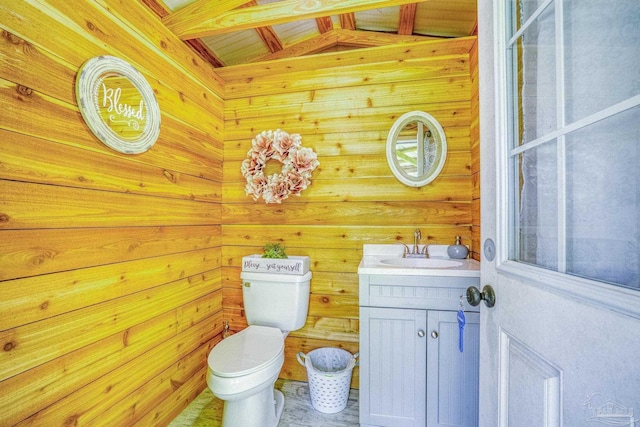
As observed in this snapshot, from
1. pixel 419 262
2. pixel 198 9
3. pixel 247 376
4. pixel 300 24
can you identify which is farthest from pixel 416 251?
pixel 198 9

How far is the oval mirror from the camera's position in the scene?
69.7 inches

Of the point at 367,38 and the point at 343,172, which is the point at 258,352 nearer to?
the point at 343,172

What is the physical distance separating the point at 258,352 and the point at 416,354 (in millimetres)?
769

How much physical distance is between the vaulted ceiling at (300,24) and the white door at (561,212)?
3.21 feet

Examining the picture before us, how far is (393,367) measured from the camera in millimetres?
1359

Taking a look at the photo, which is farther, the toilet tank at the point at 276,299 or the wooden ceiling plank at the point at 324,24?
the wooden ceiling plank at the point at 324,24

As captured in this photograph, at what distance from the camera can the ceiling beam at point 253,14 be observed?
1.42m

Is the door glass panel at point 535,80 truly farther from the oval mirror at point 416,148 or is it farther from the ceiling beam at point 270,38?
the ceiling beam at point 270,38

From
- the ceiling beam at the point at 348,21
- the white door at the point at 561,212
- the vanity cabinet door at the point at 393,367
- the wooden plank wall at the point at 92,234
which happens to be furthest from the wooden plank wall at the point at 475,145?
the wooden plank wall at the point at 92,234

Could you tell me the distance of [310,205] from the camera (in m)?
1.92

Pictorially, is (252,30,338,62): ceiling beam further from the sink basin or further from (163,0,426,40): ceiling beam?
the sink basin

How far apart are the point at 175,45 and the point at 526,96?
1760mm

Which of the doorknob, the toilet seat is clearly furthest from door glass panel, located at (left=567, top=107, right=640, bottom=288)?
the toilet seat

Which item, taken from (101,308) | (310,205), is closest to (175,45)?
(310,205)
